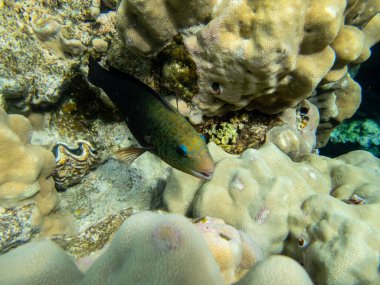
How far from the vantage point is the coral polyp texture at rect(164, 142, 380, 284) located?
2582 mm

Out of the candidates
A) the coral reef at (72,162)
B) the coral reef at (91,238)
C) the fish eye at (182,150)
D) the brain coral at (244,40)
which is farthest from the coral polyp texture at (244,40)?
the coral reef at (91,238)

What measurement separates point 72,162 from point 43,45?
1676 millimetres

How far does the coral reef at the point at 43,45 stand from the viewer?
3.46 meters

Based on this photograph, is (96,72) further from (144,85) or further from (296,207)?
(296,207)

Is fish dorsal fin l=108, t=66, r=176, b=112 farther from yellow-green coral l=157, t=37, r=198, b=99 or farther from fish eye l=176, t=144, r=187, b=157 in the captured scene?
yellow-green coral l=157, t=37, r=198, b=99

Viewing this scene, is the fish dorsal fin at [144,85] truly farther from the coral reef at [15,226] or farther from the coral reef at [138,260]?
the coral reef at [15,226]

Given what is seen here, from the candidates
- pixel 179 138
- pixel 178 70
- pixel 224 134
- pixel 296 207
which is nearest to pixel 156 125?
pixel 179 138

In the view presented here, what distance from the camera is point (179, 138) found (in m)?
2.57

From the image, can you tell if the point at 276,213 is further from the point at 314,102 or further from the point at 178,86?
the point at 314,102

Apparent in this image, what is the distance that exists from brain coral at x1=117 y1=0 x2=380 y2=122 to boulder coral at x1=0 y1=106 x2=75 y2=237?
1660 millimetres

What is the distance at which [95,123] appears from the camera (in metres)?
4.17

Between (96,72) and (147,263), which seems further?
(96,72)

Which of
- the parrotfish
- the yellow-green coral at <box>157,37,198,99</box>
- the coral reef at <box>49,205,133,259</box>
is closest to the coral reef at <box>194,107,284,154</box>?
the yellow-green coral at <box>157,37,198,99</box>

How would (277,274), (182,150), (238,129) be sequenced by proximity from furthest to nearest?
(238,129) < (182,150) < (277,274)
